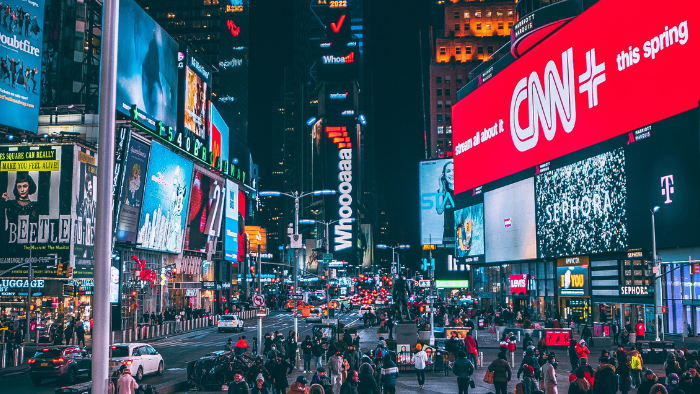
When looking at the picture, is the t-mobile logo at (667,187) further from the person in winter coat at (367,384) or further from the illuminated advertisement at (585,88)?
the person in winter coat at (367,384)

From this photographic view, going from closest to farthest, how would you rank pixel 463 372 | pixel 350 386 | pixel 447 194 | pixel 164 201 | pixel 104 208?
pixel 104 208
pixel 350 386
pixel 463 372
pixel 164 201
pixel 447 194

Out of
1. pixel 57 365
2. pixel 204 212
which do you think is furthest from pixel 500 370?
→ pixel 204 212

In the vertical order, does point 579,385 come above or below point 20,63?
below

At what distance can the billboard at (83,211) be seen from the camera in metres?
55.2

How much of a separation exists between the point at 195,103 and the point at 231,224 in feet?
75.6

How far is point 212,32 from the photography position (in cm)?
16675

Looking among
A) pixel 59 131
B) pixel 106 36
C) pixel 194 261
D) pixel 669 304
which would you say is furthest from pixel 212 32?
pixel 106 36

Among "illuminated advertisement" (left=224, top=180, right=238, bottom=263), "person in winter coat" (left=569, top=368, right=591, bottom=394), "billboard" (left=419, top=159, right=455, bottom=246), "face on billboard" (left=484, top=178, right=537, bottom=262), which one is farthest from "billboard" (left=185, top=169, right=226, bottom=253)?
"person in winter coat" (left=569, top=368, right=591, bottom=394)

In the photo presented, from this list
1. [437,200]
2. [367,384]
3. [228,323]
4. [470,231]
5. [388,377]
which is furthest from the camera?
[437,200]

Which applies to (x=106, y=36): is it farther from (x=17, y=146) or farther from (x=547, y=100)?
(x=547, y=100)

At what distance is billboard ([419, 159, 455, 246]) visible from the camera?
418ft

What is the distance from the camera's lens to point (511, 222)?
2785 inches

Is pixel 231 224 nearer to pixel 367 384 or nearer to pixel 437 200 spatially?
pixel 437 200

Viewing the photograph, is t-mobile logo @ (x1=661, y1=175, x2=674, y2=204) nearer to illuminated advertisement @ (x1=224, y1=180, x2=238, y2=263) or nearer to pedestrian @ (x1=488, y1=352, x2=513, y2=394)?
pedestrian @ (x1=488, y1=352, x2=513, y2=394)
